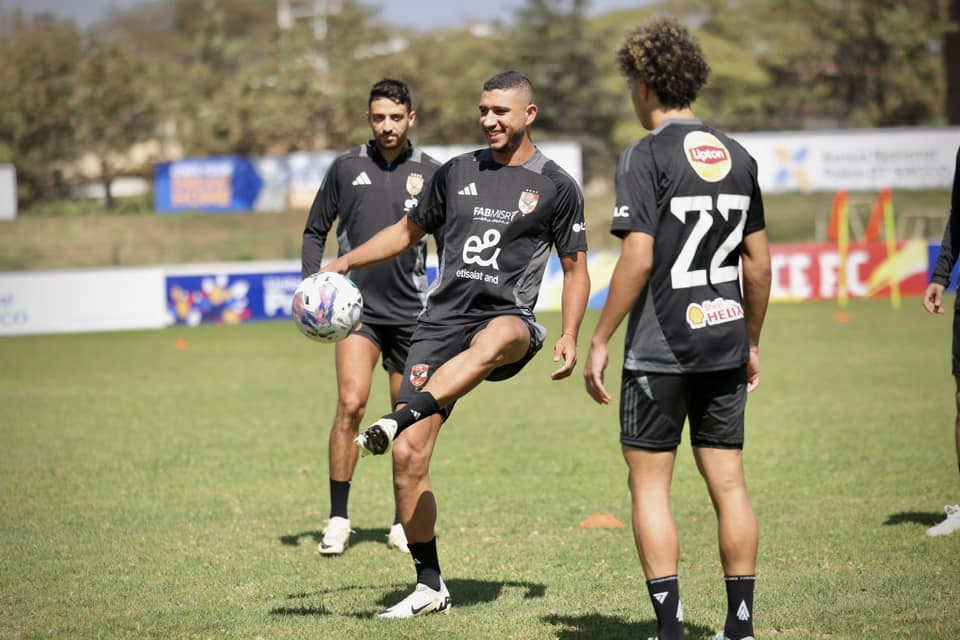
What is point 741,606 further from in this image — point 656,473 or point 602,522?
point 602,522

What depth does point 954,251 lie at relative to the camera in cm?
702

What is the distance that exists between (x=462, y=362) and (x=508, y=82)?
4.61 ft

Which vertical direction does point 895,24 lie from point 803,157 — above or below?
above

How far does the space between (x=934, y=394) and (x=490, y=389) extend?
5245mm

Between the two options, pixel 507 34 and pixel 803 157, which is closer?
pixel 803 157

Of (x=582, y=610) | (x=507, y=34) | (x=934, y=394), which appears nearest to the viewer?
(x=582, y=610)

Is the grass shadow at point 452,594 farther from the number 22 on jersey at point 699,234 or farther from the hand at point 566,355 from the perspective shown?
the number 22 on jersey at point 699,234

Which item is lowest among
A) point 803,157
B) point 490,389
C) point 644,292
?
point 490,389

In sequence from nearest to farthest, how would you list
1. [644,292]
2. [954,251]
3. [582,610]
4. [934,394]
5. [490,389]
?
[644,292], [582,610], [954,251], [934,394], [490,389]

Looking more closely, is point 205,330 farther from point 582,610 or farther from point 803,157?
point 803,157

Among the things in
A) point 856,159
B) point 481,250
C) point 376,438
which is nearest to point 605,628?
point 376,438

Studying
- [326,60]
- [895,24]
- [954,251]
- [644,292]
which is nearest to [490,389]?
[954,251]

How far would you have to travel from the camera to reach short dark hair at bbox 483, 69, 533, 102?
5.87m

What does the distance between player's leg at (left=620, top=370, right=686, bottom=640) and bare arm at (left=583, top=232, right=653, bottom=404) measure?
0.19m
